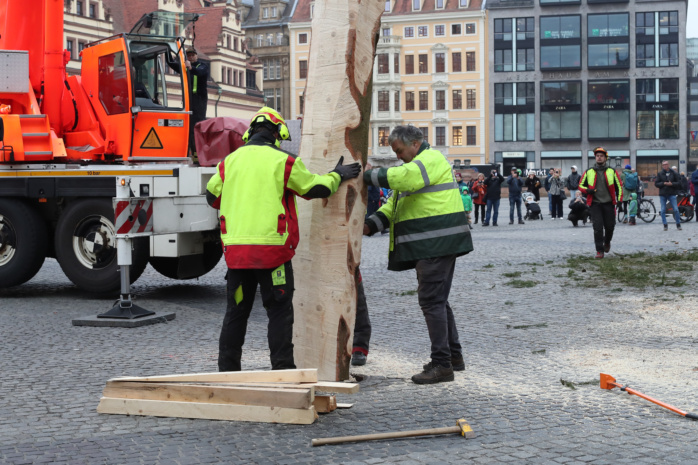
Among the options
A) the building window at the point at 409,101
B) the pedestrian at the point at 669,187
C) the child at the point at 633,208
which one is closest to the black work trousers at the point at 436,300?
the pedestrian at the point at 669,187

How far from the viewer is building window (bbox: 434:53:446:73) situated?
89562 millimetres

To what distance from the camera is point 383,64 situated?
297 ft

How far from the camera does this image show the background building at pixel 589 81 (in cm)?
8169

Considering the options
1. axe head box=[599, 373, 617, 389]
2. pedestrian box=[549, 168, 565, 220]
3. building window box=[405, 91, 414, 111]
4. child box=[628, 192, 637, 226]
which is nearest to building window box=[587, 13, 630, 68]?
building window box=[405, 91, 414, 111]

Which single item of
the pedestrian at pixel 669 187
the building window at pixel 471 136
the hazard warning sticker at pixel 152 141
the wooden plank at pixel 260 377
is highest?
the building window at pixel 471 136

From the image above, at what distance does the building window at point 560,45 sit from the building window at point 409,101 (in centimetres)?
1314

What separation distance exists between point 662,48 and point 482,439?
271 feet

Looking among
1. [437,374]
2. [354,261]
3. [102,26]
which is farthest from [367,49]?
[102,26]

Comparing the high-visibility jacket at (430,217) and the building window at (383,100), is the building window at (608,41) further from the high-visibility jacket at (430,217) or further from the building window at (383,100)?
the high-visibility jacket at (430,217)

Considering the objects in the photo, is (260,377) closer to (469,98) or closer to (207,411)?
(207,411)

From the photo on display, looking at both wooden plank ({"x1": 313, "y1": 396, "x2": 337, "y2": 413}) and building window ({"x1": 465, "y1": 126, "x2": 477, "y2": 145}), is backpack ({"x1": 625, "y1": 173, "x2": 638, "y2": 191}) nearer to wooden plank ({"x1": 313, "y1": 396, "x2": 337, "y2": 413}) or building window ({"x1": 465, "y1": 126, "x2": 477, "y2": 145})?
wooden plank ({"x1": 313, "y1": 396, "x2": 337, "y2": 413})

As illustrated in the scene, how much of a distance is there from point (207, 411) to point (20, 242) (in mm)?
7310

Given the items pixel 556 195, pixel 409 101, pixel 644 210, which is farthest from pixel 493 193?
pixel 409 101

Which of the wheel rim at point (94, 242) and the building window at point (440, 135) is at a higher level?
the building window at point (440, 135)
